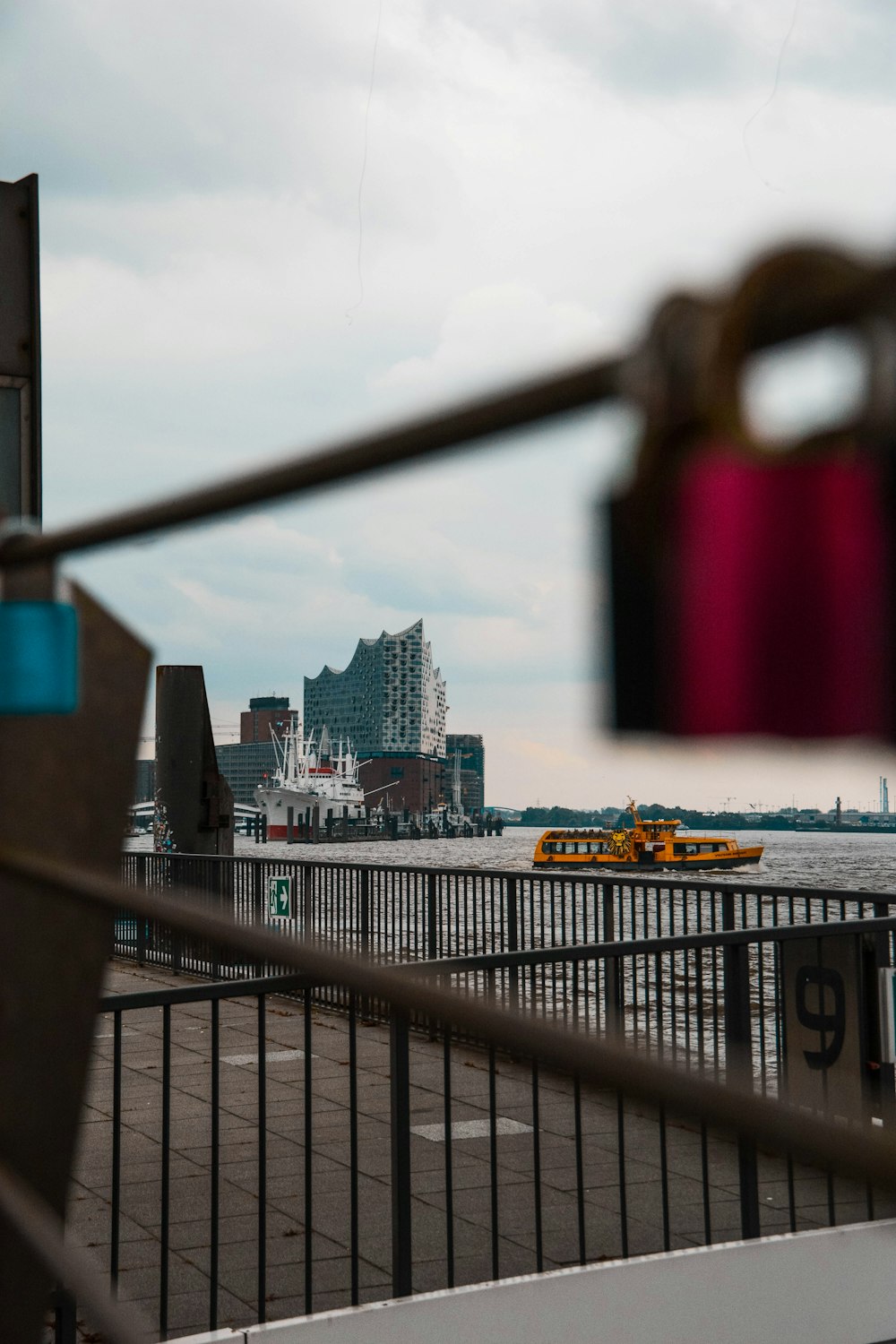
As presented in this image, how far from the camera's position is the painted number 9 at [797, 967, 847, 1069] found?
20.2ft

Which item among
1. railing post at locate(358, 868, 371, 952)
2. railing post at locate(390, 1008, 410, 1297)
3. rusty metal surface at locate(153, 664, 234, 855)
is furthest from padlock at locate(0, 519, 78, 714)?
rusty metal surface at locate(153, 664, 234, 855)

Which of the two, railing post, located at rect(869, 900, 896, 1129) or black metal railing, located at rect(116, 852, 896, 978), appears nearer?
railing post, located at rect(869, 900, 896, 1129)

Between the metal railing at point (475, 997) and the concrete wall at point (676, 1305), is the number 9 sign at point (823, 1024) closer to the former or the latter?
the concrete wall at point (676, 1305)

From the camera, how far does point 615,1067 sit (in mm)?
730

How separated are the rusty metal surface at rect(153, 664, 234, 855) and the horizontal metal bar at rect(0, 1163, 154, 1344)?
14.8 metres

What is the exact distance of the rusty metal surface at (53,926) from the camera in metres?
1.71

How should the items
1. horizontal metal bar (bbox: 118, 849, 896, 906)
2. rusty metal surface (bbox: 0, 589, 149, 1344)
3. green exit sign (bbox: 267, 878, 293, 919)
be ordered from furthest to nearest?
green exit sign (bbox: 267, 878, 293, 919) < horizontal metal bar (bbox: 118, 849, 896, 906) < rusty metal surface (bbox: 0, 589, 149, 1344)

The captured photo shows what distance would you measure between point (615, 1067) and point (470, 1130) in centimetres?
710

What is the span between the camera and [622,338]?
664 millimetres

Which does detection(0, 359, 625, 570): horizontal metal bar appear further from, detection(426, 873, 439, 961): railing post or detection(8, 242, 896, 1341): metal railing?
detection(426, 873, 439, 961): railing post

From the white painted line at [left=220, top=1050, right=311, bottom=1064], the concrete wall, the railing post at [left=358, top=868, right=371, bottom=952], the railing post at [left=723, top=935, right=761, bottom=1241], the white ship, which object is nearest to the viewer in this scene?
the concrete wall

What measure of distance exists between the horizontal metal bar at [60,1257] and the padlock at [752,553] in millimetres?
1098

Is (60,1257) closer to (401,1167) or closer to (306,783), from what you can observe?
(401,1167)

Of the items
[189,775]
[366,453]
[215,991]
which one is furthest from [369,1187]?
[189,775]
